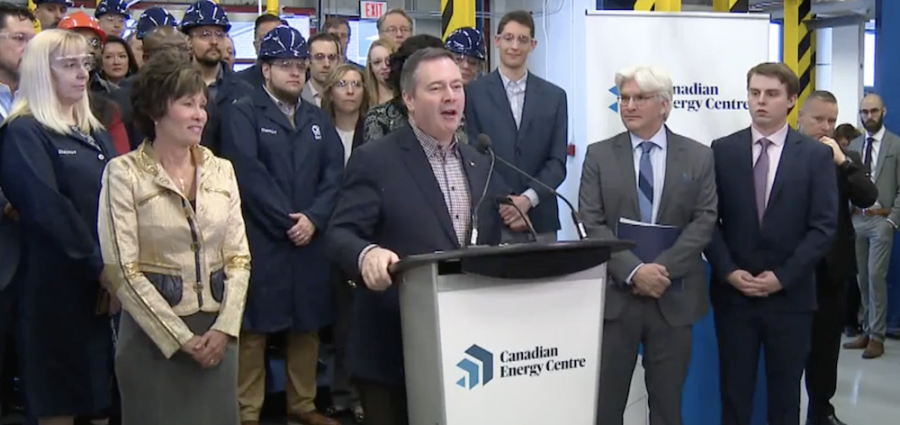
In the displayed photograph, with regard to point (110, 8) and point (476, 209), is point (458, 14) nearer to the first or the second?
point (110, 8)

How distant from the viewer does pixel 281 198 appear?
385 cm

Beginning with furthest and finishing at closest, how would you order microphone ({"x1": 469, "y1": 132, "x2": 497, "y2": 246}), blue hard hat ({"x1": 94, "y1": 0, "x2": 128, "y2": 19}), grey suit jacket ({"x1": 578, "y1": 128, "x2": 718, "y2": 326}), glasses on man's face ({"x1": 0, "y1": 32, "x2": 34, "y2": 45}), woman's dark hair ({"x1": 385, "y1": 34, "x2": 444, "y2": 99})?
blue hard hat ({"x1": 94, "y1": 0, "x2": 128, "y2": 19}) → glasses on man's face ({"x1": 0, "y1": 32, "x2": 34, "y2": 45}) → woman's dark hair ({"x1": 385, "y1": 34, "x2": 444, "y2": 99}) → grey suit jacket ({"x1": 578, "y1": 128, "x2": 718, "y2": 326}) → microphone ({"x1": 469, "y1": 132, "x2": 497, "y2": 246})

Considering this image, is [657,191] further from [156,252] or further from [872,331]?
[872,331]

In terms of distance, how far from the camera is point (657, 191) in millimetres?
3193

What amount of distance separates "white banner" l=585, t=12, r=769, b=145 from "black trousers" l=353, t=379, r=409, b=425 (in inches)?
78.6

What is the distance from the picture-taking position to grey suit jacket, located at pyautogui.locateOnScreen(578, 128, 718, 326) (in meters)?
3.12

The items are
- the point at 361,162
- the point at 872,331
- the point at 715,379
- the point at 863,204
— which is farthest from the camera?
the point at 872,331

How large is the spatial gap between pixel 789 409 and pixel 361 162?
199cm

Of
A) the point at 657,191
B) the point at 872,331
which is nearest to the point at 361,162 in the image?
the point at 657,191

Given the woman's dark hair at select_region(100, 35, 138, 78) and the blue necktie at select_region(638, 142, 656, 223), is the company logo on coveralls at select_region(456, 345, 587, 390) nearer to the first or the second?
the blue necktie at select_region(638, 142, 656, 223)

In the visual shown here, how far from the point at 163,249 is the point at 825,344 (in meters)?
2.97

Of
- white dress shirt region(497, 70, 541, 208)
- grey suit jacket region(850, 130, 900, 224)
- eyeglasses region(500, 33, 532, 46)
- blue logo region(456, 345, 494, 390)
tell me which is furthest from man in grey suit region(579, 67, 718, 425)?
grey suit jacket region(850, 130, 900, 224)

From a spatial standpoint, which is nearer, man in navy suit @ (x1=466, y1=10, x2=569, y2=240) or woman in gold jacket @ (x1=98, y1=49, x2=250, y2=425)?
woman in gold jacket @ (x1=98, y1=49, x2=250, y2=425)

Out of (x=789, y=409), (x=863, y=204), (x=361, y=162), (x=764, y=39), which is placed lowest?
(x=789, y=409)
